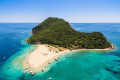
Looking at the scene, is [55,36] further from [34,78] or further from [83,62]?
[34,78]

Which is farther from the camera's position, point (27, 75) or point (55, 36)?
point (55, 36)

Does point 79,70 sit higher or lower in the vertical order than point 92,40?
lower

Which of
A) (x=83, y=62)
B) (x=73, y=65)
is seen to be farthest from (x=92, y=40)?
(x=73, y=65)

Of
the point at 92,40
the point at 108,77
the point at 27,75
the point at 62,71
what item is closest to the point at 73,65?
the point at 62,71

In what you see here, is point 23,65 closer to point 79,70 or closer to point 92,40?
point 79,70

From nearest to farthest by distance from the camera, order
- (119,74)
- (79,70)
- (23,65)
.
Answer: (119,74), (79,70), (23,65)

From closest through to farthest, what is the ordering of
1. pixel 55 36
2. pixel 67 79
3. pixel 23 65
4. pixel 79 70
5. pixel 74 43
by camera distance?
1. pixel 67 79
2. pixel 79 70
3. pixel 23 65
4. pixel 74 43
5. pixel 55 36

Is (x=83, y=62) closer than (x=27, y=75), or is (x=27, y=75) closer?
(x=27, y=75)

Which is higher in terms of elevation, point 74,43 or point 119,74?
point 74,43

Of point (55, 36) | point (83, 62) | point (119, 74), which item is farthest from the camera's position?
point (55, 36)
